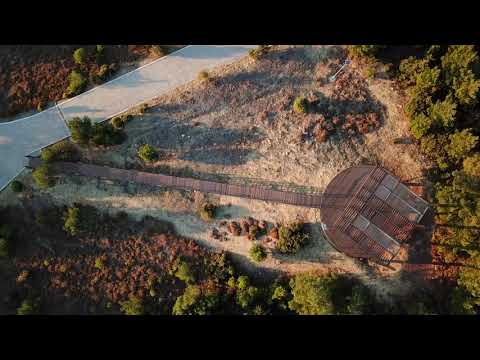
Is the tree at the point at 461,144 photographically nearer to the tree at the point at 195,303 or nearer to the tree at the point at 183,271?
the tree at the point at 195,303

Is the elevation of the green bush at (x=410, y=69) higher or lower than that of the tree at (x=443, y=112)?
higher

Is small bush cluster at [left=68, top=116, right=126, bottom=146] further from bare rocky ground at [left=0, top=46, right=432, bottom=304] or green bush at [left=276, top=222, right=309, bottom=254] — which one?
green bush at [left=276, top=222, right=309, bottom=254]

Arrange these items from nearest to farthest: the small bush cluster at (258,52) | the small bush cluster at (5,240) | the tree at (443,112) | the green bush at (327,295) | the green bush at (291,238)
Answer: the green bush at (327,295) → the tree at (443,112) → the small bush cluster at (5,240) → the green bush at (291,238) → the small bush cluster at (258,52)

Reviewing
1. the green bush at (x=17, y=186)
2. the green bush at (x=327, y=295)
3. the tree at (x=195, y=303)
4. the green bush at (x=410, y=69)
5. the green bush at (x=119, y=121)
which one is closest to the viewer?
the green bush at (x=327, y=295)

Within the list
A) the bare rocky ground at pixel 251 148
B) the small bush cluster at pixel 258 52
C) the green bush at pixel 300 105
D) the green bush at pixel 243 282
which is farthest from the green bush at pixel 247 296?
the small bush cluster at pixel 258 52

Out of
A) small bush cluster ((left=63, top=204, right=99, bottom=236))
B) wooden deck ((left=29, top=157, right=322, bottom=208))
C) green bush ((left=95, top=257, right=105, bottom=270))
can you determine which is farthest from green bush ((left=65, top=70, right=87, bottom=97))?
green bush ((left=95, top=257, right=105, bottom=270))

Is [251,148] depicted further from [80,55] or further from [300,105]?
[80,55]
